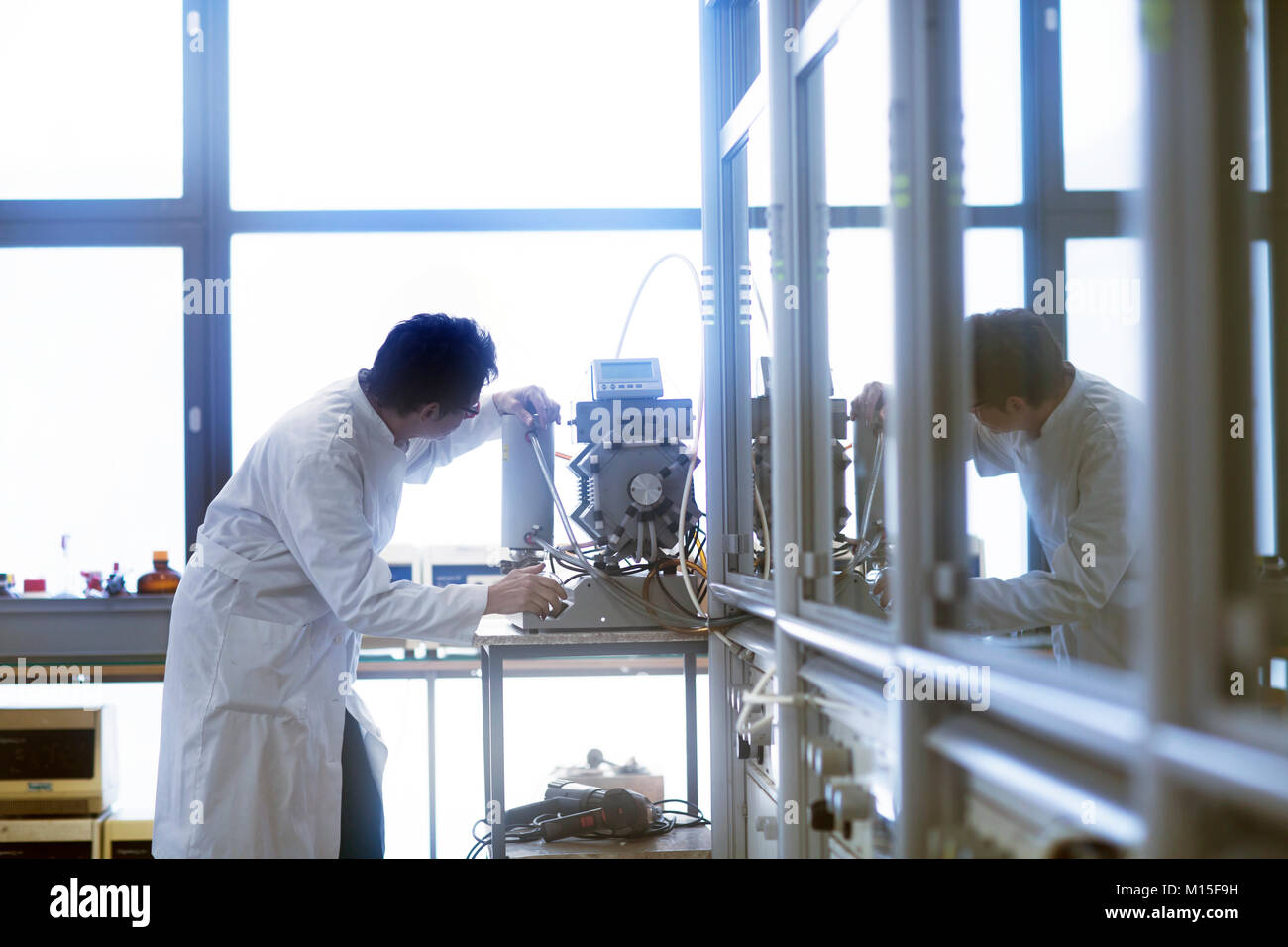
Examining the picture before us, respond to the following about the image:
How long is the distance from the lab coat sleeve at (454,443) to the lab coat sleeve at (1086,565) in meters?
1.21

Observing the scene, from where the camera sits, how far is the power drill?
1.94 metres

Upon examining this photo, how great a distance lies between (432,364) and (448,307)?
1.30 m

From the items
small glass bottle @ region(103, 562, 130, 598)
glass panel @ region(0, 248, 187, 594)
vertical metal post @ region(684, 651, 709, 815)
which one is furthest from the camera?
glass panel @ region(0, 248, 187, 594)

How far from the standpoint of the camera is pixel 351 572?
1.77m

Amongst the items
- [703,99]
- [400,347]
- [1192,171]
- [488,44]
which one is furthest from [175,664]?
[488,44]

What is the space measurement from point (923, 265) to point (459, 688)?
7.42ft

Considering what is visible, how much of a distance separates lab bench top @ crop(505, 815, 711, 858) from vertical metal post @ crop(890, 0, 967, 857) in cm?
97

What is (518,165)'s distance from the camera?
10.1ft

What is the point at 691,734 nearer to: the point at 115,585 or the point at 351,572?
the point at 351,572

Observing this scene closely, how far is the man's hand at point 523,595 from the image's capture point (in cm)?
180

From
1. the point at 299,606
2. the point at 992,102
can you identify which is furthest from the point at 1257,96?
the point at 299,606

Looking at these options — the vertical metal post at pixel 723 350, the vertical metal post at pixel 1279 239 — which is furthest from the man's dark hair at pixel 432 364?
the vertical metal post at pixel 1279 239

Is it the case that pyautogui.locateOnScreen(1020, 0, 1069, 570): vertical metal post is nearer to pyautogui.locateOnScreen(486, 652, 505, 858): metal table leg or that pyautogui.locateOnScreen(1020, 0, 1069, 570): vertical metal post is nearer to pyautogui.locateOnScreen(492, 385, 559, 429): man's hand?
pyautogui.locateOnScreen(492, 385, 559, 429): man's hand

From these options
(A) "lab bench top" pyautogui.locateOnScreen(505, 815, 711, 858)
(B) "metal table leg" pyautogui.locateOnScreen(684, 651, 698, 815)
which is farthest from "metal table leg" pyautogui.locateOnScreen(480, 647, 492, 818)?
(B) "metal table leg" pyautogui.locateOnScreen(684, 651, 698, 815)
